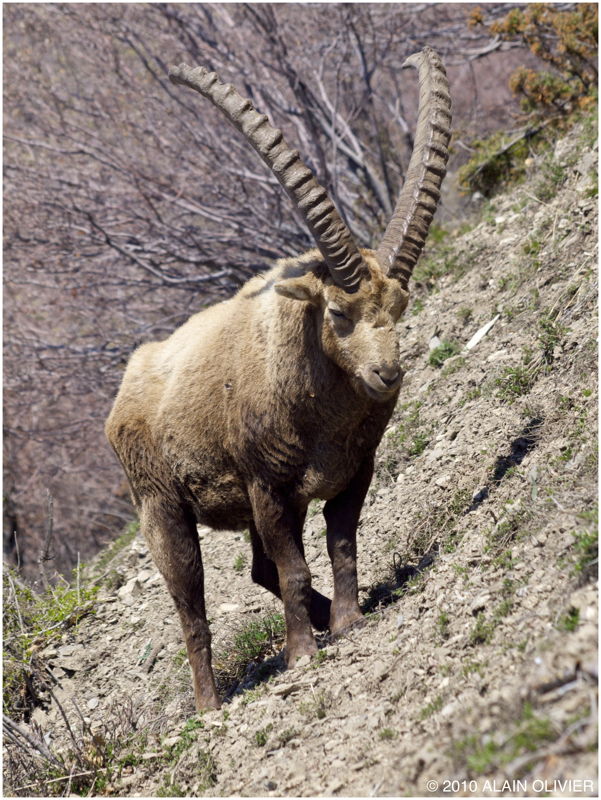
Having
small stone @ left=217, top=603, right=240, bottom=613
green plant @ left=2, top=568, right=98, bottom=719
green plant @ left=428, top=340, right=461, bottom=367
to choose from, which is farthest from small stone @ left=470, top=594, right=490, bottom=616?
green plant @ left=428, top=340, right=461, bottom=367

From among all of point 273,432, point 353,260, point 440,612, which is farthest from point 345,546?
point 353,260

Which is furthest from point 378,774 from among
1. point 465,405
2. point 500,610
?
point 465,405

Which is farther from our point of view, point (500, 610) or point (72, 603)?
point (72, 603)

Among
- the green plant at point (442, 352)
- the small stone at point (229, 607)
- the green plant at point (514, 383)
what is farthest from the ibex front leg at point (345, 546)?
the green plant at point (442, 352)

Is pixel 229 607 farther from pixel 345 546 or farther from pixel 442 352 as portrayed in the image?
pixel 442 352

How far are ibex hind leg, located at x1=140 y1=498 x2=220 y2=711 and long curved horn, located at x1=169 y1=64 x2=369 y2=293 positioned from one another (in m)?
2.34

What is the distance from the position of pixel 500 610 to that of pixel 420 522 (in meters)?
2.28

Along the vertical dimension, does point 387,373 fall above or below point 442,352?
above

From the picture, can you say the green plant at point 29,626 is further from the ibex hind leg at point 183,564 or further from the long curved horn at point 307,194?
the long curved horn at point 307,194

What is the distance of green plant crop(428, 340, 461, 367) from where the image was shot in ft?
30.3

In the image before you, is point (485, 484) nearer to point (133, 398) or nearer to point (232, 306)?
point (232, 306)

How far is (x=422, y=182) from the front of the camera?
6.14 m

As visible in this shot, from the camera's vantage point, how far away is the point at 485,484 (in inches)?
258

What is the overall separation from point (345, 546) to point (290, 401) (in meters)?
1.01
